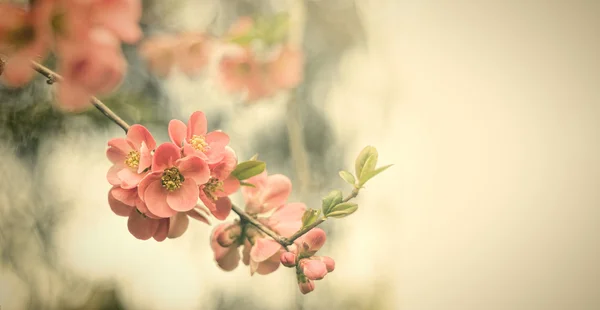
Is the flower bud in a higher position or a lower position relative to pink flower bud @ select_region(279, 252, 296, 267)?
lower

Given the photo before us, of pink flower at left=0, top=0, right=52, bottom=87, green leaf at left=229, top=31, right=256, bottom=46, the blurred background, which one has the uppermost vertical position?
pink flower at left=0, top=0, right=52, bottom=87

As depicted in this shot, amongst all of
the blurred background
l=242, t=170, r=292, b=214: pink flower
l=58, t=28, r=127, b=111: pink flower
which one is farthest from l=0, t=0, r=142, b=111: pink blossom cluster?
the blurred background

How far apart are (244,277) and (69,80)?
0.31 meters

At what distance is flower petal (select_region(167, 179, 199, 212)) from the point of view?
0.22 meters

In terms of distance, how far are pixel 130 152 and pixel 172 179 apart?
0.03m

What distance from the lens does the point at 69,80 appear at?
0.21 m

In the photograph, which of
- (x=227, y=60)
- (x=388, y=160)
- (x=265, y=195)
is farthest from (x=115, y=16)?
(x=388, y=160)

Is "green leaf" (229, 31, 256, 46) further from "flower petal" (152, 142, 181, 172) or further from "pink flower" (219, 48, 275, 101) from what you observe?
"flower petal" (152, 142, 181, 172)

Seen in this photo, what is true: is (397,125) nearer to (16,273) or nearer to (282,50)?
(282,50)

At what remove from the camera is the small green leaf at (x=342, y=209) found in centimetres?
22

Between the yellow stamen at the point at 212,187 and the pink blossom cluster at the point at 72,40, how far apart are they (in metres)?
0.07

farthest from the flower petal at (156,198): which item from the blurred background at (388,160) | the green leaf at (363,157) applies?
the blurred background at (388,160)

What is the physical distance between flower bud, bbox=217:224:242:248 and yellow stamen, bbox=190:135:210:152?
0.06 meters

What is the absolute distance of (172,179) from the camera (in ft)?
0.71
